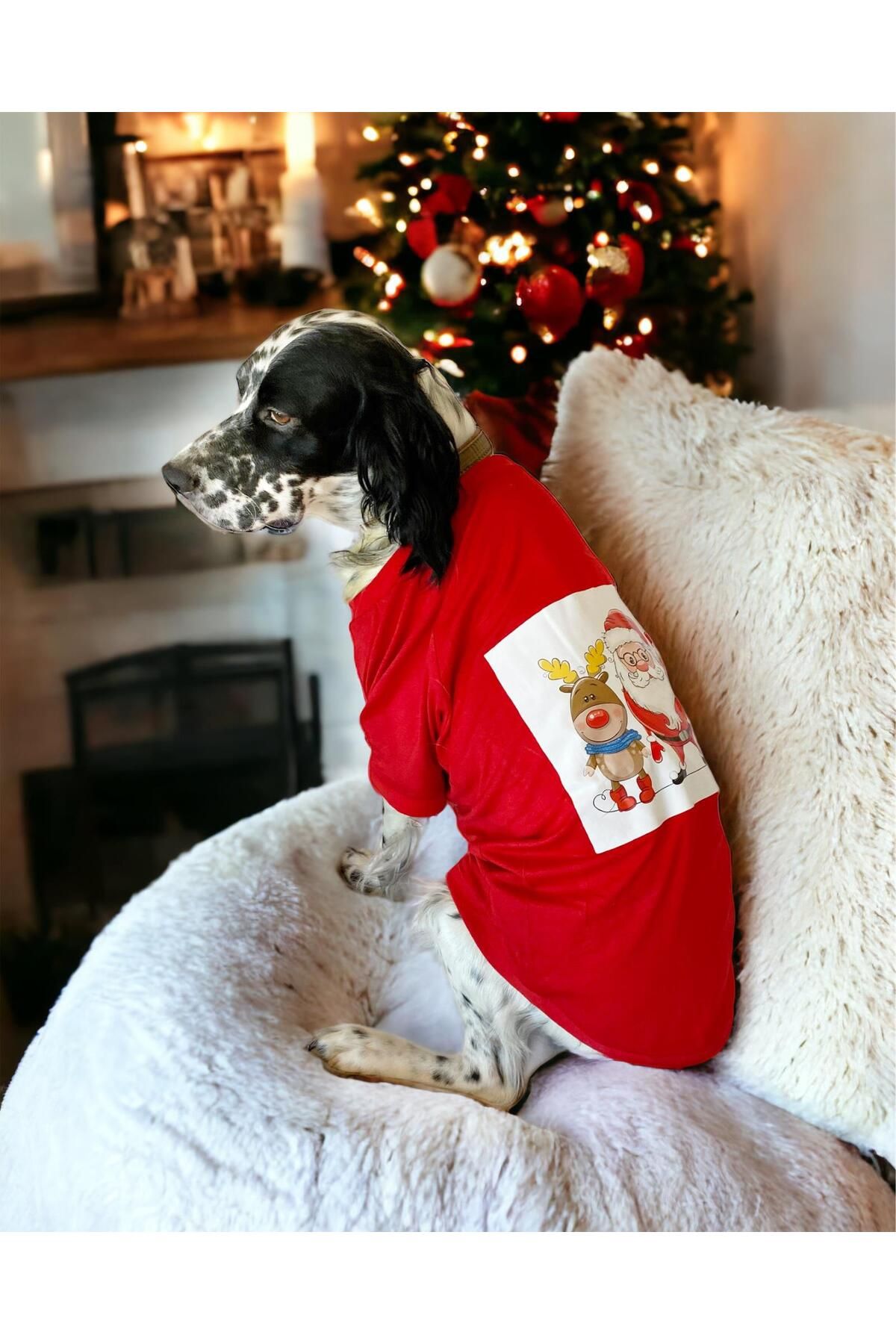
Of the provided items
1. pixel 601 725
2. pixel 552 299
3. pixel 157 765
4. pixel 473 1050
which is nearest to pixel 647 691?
pixel 601 725

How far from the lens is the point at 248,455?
105 centimetres

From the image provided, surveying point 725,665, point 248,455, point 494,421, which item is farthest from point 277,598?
point 725,665

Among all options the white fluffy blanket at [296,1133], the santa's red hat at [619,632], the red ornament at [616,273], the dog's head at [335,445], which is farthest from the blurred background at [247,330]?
the santa's red hat at [619,632]

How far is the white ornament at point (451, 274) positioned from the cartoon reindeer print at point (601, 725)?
1.20 metres

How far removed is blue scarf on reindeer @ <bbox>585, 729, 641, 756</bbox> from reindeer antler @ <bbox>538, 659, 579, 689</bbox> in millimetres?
65

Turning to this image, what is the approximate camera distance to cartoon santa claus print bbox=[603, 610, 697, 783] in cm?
96

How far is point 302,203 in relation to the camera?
2.27 metres

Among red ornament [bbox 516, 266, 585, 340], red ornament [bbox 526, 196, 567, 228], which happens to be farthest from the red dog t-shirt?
red ornament [bbox 526, 196, 567, 228]

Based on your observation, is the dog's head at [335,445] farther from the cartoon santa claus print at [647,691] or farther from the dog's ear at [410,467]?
the cartoon santa claus print at [647,691]

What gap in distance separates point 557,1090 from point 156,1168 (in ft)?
1.34

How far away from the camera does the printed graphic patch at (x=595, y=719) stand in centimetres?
94

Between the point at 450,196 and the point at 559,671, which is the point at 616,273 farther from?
the point at 559,671

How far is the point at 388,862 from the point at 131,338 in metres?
1.55

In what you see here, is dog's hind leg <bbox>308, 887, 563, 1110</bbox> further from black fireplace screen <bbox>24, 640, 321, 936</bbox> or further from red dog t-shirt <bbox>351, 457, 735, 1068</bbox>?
black fireplace screen <bbox>24, 640, 321, 936</bbox>
